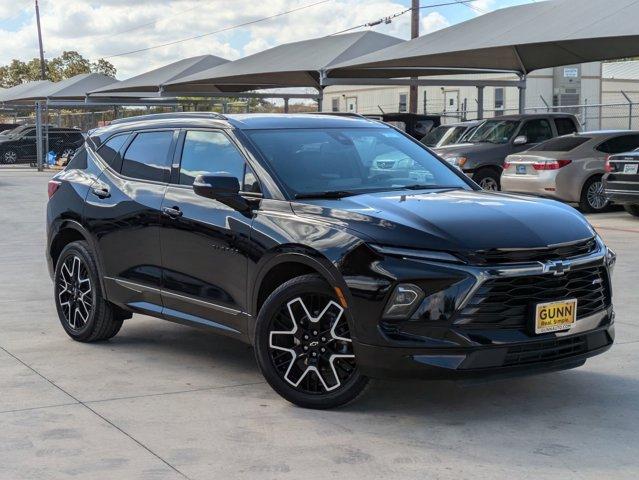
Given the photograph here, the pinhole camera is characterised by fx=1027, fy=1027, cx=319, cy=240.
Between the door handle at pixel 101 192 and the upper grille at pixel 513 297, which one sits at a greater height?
the door handle at pixel 101 192

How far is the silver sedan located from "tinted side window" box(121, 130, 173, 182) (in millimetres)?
12340

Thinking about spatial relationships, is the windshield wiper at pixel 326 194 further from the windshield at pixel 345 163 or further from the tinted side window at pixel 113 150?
the tinted side window at pixel 113 150

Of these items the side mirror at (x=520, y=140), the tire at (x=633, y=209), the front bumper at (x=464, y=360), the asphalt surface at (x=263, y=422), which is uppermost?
the side mirror at (x=520, y=140)

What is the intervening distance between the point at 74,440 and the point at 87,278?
2.50m

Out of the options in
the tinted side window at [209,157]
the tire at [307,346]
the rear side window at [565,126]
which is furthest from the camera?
the rear side window at [565,126]

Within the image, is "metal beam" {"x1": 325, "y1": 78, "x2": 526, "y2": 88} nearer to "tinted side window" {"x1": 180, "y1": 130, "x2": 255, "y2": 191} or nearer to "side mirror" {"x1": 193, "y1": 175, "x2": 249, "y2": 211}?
"tinted side window" {"x1": 180, "y1": 130, "x2": 255, "y2": 191}

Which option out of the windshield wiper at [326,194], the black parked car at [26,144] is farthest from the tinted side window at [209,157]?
the black parked car at [26,144]

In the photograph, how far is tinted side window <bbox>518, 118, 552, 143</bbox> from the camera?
21562 mm

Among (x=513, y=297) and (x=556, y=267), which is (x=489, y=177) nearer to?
(x=556, y=267)

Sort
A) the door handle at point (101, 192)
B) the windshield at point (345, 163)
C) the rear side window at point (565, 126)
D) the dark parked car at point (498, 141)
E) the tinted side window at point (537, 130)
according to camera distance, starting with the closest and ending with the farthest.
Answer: the windshield at point (345, 163), the door handle at point (101, 192), the dark parked car at point (498, 141), the tinted side window at point (537, 130), the rear side window at point (565, 126)

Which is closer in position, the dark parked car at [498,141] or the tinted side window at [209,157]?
the tinted side window at [209,157]

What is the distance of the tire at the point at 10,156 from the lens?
140ft

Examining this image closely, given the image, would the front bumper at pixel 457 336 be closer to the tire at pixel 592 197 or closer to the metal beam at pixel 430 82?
the tire at pixel 592 197

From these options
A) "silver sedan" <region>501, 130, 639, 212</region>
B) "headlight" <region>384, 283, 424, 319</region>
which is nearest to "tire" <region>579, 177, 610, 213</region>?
"silver sedan" <region>501, 130, 639, 212</region>
